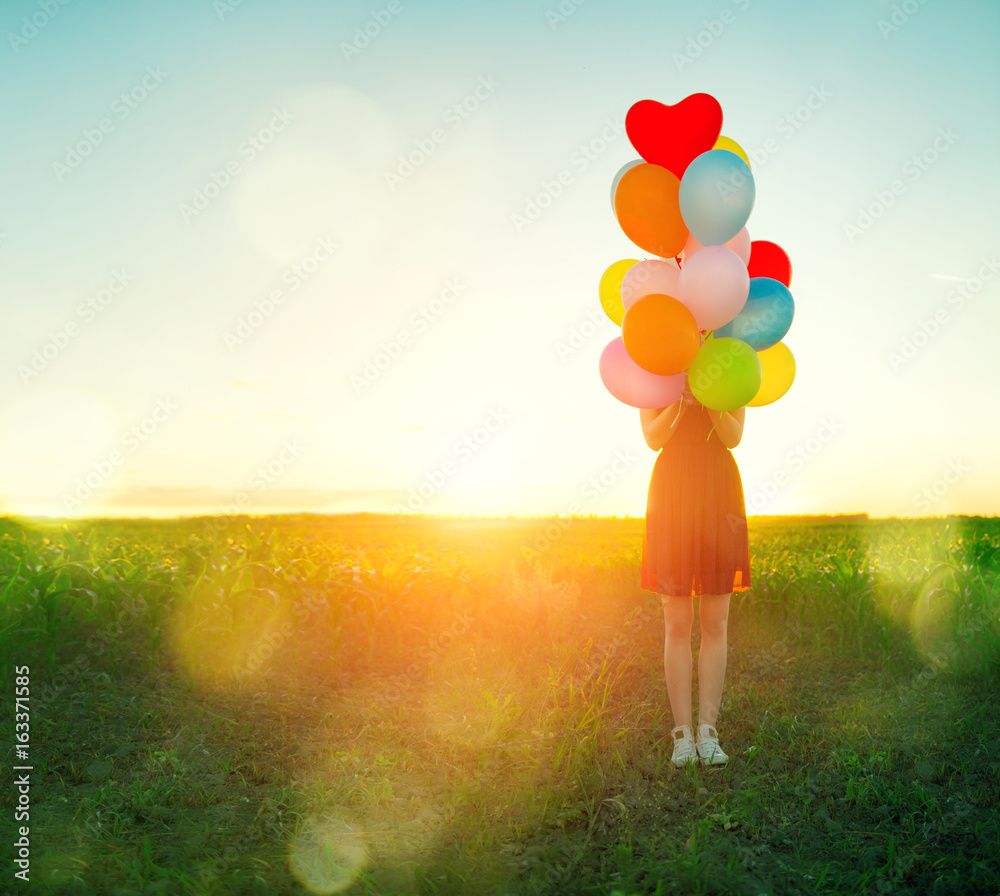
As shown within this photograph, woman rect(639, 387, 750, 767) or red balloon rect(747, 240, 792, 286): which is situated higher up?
red balloon rect(747, 240, 792, 286)

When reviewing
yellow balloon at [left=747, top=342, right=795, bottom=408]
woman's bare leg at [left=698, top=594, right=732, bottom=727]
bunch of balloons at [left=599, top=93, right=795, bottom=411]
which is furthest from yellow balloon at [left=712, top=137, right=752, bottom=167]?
woman's bare leg at [left=698, top=594, right=732, bottom=727]

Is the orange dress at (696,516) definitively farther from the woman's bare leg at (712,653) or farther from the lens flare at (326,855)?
the lens flare at (326,855)

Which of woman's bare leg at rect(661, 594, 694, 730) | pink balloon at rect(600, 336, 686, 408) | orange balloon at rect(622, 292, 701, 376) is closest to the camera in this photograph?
orange balloon at rect(622, 292, 701, 376)

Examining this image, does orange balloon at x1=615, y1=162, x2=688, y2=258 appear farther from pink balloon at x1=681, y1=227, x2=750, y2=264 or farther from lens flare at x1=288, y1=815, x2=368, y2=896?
lens flare at x1=288, y1=815, x2=368, y2=896

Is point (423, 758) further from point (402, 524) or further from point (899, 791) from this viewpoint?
point (402, 524)

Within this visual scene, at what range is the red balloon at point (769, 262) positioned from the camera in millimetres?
3980

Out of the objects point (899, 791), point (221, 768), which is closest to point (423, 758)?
point (221, 768)

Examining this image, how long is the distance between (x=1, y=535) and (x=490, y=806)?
20.6ft

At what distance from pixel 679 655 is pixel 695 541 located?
608mm

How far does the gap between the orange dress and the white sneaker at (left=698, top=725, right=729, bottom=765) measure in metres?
0.75

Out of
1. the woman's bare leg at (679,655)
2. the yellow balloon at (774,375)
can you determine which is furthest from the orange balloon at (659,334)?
the woman's bare leg at (679,655)

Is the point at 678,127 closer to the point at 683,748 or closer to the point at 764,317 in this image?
the point at 764,317

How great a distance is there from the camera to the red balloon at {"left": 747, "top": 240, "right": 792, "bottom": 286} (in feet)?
13.1

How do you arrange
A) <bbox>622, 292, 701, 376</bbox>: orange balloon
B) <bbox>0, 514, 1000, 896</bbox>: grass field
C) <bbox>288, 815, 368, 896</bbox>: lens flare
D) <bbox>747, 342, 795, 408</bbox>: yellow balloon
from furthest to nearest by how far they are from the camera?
<bbox>747, 342, 795, 408</bbox>: yellow balloon
<bbox>622, 292, 701, 376</bbox>: orange balloon
<bbox>0, 514, 1000, 896</bbox>: grass field
<bbox>288, 815, 368, 896</bbox>: lens flare
